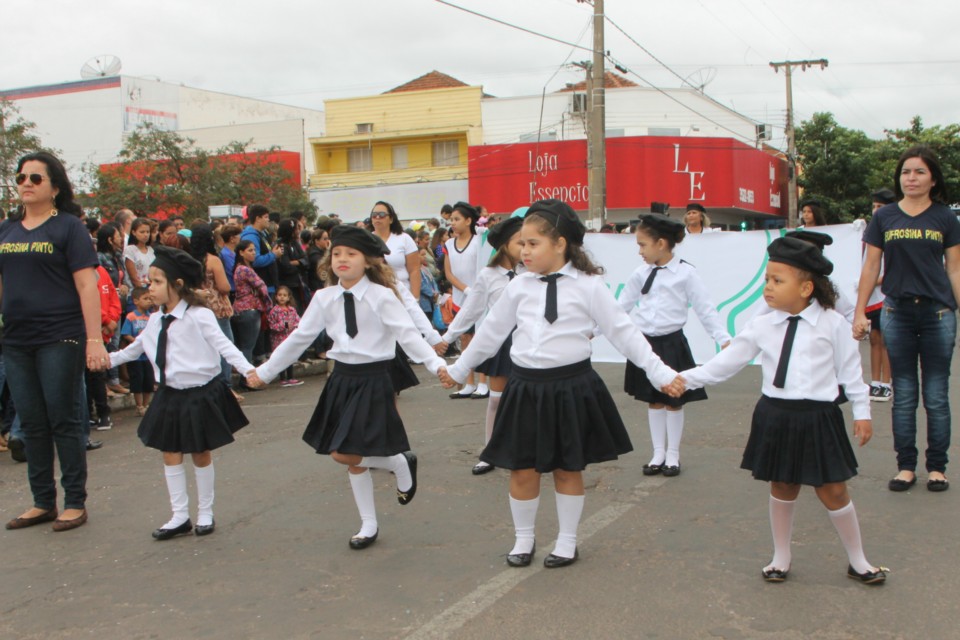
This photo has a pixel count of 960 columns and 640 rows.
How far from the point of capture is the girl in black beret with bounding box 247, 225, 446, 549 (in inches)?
197

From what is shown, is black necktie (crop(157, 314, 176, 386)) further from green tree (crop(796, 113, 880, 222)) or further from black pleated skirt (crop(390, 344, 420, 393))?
green tree (crop(796, 113, 880, 222))

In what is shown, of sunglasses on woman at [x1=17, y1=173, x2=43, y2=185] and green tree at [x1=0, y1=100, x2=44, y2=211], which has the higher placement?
green tree at [x1=0, y1=100, x2=44, y2=211]

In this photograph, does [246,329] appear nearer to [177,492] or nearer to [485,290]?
[485,290]

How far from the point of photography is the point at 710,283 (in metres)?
11.0

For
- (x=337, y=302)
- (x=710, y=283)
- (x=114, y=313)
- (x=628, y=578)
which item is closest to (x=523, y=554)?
(x=628, y=578)

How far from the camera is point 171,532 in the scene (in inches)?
209

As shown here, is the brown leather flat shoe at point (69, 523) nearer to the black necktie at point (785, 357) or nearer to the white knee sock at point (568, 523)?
the white knee sock at point (568, 523)

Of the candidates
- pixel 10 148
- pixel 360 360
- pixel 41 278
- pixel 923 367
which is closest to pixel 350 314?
pixel 360 360

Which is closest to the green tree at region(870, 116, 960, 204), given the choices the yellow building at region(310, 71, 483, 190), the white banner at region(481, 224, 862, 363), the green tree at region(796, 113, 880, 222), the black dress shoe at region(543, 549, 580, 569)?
the green tree at region(796, 113, 880, 222)

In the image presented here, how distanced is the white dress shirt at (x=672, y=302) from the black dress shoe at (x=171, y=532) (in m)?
3.30

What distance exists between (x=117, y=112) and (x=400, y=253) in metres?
52.4

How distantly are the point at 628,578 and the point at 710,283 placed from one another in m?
7.10

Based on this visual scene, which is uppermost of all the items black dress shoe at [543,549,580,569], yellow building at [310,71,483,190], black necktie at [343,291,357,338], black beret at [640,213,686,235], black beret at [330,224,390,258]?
yellow building at [310,71,483,190]

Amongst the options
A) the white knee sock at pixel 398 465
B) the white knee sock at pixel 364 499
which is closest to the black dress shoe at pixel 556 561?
the white knee sock at pixel 364 499
